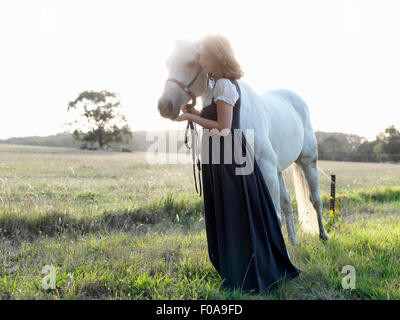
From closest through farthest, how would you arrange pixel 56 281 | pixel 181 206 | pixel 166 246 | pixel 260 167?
pixel 56 281, pixel 260 167, pixel 166 246, pixel 181 206

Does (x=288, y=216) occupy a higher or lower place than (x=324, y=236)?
higher

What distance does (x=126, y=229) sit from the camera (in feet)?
14.8

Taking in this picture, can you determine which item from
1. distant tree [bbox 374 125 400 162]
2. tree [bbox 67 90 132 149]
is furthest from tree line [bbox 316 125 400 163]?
tree [bbox 67 90 132 149]

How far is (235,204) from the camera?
2.49 metres

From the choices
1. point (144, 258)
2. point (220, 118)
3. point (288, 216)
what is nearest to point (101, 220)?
point (144, 258)

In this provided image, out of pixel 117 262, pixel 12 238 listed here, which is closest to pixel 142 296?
pixel 117 262

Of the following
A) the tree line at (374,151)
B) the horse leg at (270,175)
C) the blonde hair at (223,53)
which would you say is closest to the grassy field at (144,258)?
the horse leg at (270,175)

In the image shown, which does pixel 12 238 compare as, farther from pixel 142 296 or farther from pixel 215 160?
pixel 215 160

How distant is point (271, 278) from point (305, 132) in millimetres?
2441

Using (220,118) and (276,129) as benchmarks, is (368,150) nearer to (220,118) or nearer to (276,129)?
(276,129)

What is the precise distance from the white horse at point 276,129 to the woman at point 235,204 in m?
0.14

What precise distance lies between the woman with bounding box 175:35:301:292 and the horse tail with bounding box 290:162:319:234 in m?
1.82

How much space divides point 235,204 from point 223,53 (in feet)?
4.07

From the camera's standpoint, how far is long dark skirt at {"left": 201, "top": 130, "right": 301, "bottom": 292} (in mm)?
2469
